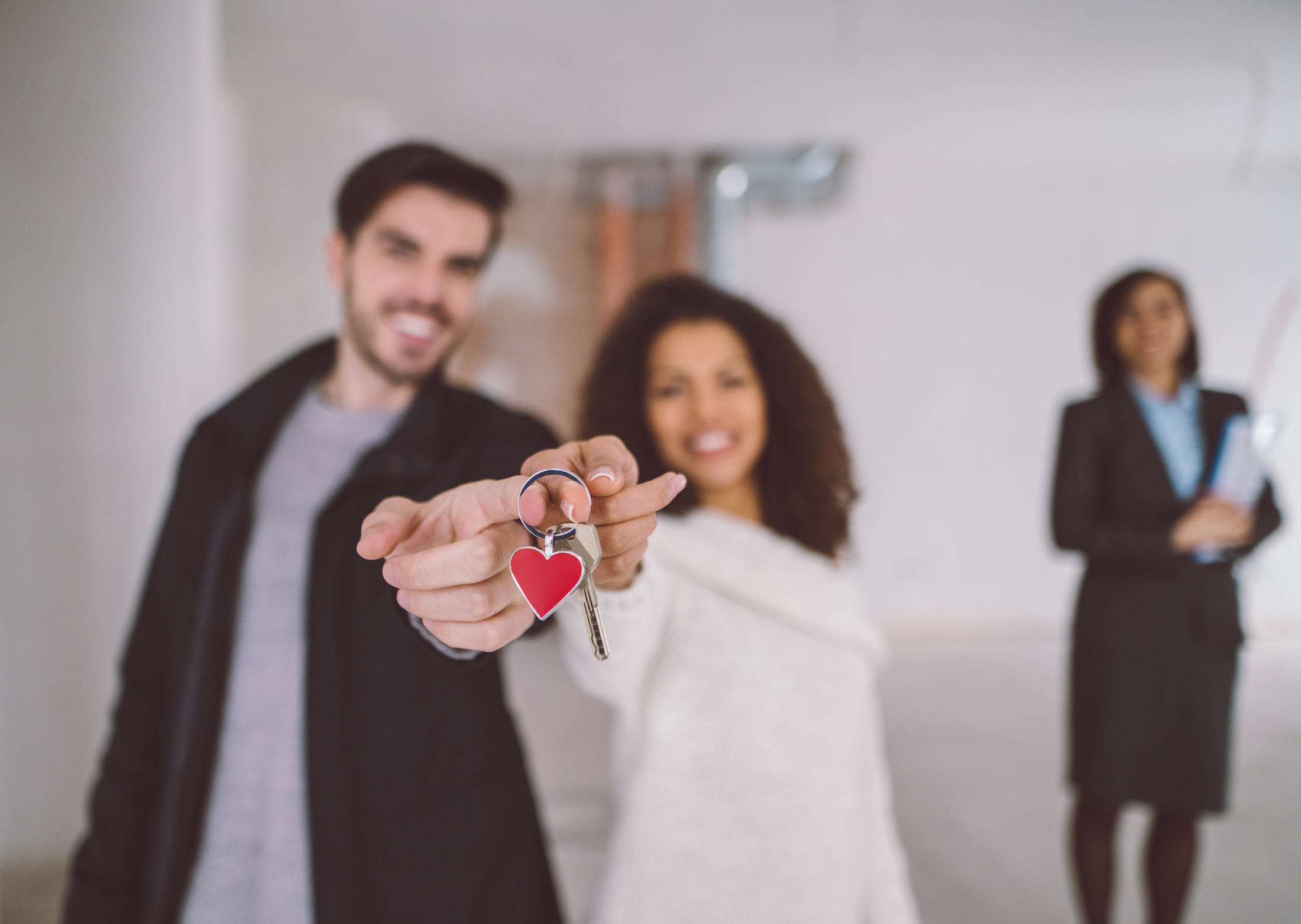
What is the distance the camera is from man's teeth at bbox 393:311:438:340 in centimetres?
84

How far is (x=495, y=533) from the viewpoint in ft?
1.21

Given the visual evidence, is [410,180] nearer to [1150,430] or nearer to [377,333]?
[377,333]

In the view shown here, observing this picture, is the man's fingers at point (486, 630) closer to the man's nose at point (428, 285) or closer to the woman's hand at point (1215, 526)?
the man's nose at point (428, 285)

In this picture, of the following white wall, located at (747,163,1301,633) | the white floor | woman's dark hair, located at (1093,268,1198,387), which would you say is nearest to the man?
the white floor

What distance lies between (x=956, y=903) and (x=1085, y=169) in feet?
12.2

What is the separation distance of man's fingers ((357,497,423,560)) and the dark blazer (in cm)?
129

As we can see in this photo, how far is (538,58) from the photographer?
2350 mm

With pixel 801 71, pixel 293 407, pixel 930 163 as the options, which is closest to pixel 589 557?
pixel 293 407

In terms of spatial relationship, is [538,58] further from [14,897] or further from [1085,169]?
[1085,169]

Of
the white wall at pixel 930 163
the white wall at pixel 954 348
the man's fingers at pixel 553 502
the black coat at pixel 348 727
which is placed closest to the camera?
the man's fingers at pixel 553 502

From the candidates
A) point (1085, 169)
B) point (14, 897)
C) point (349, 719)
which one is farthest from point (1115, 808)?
point (1085, 169)

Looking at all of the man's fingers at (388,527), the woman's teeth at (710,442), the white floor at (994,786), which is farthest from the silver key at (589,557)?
the white floor at (994,786)

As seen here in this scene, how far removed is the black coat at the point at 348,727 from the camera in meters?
0.66

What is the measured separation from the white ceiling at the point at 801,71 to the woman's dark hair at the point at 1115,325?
0.63 m
